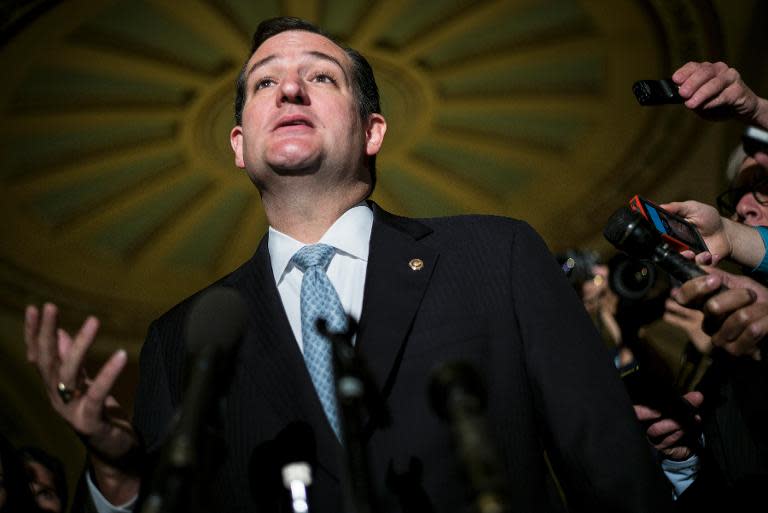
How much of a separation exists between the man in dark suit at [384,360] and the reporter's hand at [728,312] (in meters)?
0.26

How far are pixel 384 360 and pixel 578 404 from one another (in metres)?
0.42

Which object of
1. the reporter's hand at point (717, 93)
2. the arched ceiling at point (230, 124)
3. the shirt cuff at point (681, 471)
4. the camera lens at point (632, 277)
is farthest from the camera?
the arched ceiling at point (230, 124)

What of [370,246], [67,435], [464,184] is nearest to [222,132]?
[464,184]

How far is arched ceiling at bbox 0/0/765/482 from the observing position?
18.5 feet

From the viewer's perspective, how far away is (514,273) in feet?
5.52

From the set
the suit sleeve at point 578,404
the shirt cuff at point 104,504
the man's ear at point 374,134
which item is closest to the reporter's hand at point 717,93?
the suit sleeve at point 578,404

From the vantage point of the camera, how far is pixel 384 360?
151 centimetres

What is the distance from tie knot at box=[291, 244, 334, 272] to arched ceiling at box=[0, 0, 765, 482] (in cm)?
429

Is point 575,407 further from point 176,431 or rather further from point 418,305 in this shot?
point 176,431

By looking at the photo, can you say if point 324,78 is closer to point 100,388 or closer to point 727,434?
point 100,388

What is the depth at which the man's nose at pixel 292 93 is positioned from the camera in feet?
6.54

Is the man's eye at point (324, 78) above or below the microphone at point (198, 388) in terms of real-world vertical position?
above

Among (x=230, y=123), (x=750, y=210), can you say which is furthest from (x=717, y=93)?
(x=230, y=123)

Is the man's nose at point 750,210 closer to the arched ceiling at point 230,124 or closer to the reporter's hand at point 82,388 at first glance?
the reporter's hand at point 82,388
